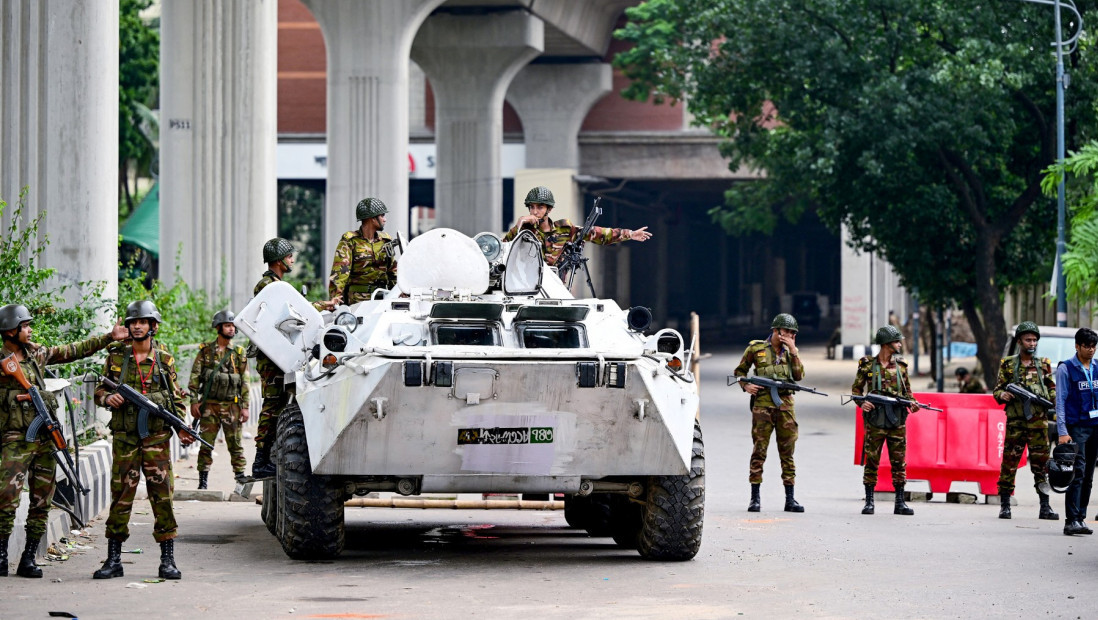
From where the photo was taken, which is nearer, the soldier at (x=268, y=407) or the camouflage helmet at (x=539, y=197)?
the soldier at (x=268, y=407)

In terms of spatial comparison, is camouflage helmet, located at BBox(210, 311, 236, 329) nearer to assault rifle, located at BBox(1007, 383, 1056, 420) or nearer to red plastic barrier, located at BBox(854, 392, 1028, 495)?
red plastic barrier, located at BBox(854, 392, 1028, 495)

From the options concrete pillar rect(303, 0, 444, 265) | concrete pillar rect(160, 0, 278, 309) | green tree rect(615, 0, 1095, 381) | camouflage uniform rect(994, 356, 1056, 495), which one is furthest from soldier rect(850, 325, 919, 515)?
concrete pillar rect(303, 0, 444, 265)

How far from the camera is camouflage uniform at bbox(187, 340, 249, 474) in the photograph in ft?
Result: 55.5

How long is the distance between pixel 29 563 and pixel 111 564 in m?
0.49

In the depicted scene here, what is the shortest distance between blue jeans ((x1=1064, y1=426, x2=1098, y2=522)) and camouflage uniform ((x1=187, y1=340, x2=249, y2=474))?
25.2 feet

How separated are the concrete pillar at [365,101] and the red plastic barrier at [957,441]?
749 inches

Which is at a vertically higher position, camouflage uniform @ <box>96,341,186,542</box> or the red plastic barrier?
camouflage uniform @ <box>96,341,186,542</box>

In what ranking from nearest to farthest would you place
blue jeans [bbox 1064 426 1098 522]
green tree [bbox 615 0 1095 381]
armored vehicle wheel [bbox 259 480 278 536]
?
armored vehicle wheel [bbox 259 480 278 536] → blue jeans [bbox 1064 426 1098 522] → green tree [bbox 615 0 1095 381]

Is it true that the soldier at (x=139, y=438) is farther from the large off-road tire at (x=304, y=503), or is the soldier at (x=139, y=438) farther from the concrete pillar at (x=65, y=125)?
the concrete pillar at (x=65, y=125)

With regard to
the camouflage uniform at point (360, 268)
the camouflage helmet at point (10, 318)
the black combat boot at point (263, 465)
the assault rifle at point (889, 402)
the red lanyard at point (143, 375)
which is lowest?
the black combat boot at point (263, 465)

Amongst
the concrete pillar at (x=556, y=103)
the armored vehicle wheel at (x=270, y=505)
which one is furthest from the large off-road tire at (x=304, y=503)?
the concrete pillar at (x=556, y=103)

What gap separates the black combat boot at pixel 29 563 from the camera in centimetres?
1062

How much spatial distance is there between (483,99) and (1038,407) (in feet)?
113

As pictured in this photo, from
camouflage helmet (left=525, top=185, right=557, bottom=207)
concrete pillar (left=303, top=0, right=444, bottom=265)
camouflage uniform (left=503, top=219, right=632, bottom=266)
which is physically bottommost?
camouflage uniform (left=503, top=219, right=632, bottom=266)
